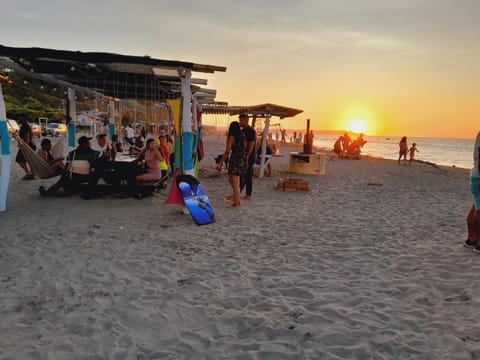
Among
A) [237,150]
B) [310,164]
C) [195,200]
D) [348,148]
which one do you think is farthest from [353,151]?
[195,200]

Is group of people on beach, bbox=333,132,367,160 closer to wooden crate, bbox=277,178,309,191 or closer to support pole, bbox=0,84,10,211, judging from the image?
wooden crate, bbox=277,178,309,191

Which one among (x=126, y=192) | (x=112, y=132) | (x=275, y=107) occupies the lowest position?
(x=126, y=192)

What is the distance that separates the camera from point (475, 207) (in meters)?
3.93

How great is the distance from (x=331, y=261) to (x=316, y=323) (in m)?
1.37

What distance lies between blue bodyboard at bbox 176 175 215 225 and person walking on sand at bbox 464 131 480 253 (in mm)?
3491

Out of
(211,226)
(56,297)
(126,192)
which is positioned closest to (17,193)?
(126,192)

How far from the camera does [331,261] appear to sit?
3.74m

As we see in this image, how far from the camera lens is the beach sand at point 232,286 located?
86.5 inches

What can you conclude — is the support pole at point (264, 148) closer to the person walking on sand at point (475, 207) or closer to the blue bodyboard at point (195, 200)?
the blue bodyboard at point (195, 200)

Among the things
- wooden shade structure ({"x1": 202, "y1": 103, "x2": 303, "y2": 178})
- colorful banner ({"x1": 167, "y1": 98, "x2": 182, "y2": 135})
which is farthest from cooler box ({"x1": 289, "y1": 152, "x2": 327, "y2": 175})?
colorful banner ({"x1": 167, "y1": 98, "x2": 182, "y2": 135})

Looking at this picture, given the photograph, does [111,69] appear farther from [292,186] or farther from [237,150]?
[292,186]

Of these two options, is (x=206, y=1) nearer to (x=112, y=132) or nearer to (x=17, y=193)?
(x=112, y=132)

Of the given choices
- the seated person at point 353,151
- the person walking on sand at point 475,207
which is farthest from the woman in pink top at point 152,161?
the seated person at point 353,151

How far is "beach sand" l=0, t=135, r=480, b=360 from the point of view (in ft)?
7.21
